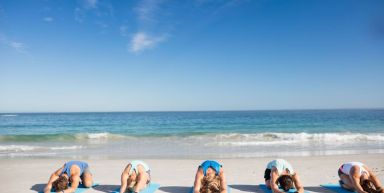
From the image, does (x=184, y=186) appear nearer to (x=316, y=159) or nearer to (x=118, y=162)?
(x=118, y=162)

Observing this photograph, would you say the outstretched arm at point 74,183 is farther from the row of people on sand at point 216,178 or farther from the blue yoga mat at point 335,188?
the blue yoga mat at point 335,188

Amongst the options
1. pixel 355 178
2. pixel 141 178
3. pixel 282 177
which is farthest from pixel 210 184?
pixel 355 178

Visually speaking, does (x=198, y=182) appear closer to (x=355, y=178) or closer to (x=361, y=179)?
(x=355, y=178)

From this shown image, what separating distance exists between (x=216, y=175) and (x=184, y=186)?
1.49 meters

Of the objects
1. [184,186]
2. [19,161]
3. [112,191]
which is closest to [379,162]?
[184,186]

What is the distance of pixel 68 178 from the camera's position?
6.55 meters

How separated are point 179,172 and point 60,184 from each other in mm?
3567

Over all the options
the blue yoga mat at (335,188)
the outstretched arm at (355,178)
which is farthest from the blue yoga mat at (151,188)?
the outstretched arm at (355,178)

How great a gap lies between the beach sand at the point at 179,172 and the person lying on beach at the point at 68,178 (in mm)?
394

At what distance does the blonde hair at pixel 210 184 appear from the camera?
5.61m

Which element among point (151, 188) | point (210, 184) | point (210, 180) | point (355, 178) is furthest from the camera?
point (151, 188)

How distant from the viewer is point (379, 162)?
1001 centimetres

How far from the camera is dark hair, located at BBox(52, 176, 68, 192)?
6.07 metres

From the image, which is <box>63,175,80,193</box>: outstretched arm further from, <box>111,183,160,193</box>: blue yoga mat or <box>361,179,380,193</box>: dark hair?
<box>361,179,380,193</box>: dark hair
